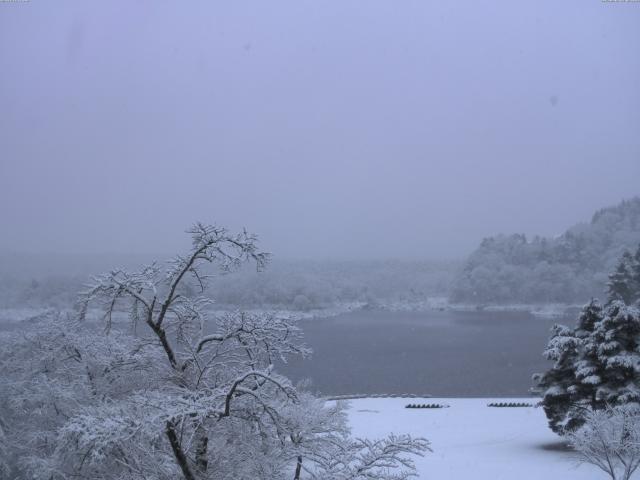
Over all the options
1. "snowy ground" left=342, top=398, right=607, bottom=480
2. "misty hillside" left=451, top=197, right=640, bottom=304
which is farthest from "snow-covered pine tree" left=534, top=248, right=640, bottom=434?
"misty hillside" left=451, top=197, right=640, bottom=304

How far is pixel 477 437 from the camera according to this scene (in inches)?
673

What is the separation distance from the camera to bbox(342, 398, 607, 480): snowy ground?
13.0m

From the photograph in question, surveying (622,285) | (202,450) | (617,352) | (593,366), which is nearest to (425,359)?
(622,285)

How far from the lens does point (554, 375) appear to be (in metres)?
15.7

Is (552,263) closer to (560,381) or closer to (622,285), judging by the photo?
(622,285)

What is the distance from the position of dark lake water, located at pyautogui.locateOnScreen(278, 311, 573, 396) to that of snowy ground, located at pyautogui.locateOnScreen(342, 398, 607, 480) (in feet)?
11.8

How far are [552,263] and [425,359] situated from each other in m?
64.1

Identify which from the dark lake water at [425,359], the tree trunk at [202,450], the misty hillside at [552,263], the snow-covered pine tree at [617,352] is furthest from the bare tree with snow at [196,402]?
the misty hillside at [552,263]

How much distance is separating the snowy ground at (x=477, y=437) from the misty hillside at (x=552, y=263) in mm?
66244

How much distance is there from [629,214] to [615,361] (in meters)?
100

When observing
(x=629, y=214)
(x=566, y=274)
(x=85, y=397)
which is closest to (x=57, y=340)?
(x=85, y=397)

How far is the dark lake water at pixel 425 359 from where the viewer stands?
2838 centimetres

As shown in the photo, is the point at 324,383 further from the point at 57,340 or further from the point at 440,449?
the point at 57,340

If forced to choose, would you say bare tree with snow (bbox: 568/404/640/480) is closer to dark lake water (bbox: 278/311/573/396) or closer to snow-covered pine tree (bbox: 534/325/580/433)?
snow-covered pine tree (bbox: 534/325/580/433)
